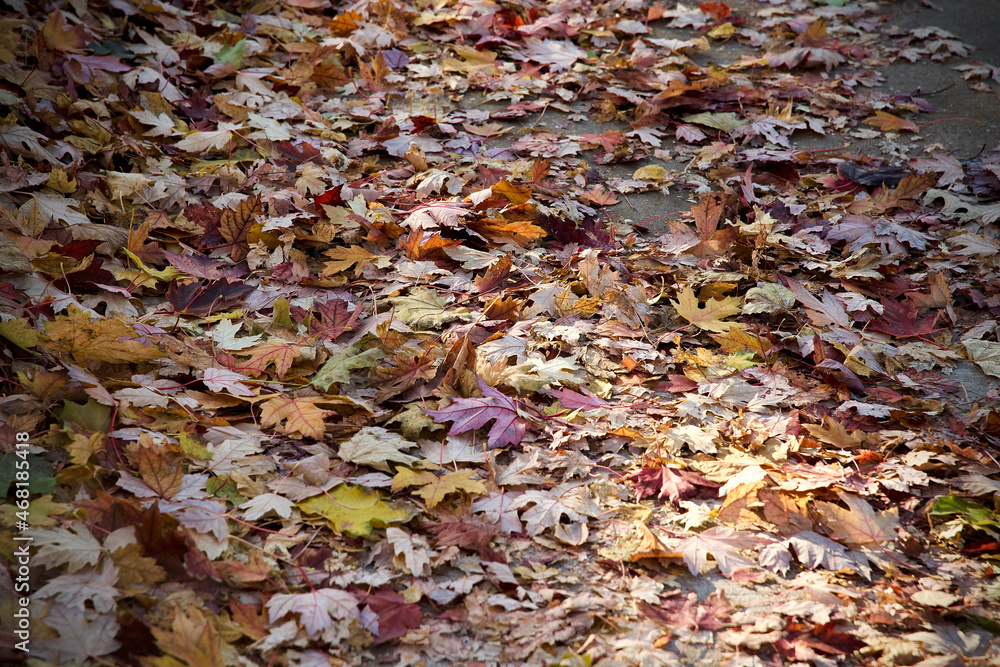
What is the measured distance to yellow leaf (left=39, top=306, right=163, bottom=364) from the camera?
5.79 feet

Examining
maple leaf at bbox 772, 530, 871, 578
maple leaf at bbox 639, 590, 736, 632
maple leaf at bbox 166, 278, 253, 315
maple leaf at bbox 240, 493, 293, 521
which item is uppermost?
maple leaf at bbox 166, 278, 253, 315

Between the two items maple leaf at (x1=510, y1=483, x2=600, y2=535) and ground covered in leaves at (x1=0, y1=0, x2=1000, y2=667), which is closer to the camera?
ground covered in leaves at (x1=0, y1=0, x2=1000, y2=667)

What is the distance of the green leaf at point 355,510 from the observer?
1.66m

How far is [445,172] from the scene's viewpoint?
2963mm

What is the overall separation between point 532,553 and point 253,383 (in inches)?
38.9

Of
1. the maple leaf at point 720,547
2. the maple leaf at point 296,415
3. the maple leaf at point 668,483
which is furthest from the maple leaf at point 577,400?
the maple leaf at point 296,415

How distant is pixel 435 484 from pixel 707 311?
1.25 meters

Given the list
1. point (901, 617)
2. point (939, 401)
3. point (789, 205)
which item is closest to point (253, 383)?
point (901, 617)

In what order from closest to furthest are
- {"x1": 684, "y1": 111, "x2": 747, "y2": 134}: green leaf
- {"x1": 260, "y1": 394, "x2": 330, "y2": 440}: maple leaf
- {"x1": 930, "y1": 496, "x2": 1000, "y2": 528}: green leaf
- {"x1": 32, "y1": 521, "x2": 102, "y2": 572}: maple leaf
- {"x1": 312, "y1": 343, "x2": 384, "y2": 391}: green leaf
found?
1. {"x1": 32, "y1": 521, "x2": 102, "y2": 572}: maple leaf
2. {"x1": 930, "y1": 496, "x2": 1000, "y2": 528}: green leaf
3. {"x1": 260, "y1": 394, "x2": 330, "y2": 440}: maple leaf
4. {"x1": 312, "y1": 343, "x2": 384, "y2": 391}: green leaf
5. {"x1": 684, "y1": 111, "x2": 747, "y2": 134}: green leaf

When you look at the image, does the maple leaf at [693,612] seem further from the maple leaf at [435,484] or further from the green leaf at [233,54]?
the green leaf at [233,54]

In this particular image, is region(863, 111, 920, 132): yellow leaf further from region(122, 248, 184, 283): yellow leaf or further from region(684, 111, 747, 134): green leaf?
region(122, 248, 184, 283): yellow leaf

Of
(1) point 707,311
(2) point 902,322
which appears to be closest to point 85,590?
(1) point 707,311

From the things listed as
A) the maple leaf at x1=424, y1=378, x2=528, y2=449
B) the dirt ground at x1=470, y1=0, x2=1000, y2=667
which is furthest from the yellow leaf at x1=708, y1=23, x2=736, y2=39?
the maple leaf at x1=424, y1=378, x2=528, y2=449

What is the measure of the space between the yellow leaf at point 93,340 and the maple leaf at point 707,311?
69.8 inches
